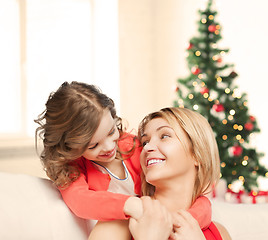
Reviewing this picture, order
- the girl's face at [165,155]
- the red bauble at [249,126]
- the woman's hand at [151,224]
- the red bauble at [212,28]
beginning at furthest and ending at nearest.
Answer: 1. the red bauble at [212,28]
2. the red bauble at [249,126]
3. the girl's face at [165,155]
4. the woman's hand at [151,224]

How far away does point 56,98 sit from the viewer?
1701mm

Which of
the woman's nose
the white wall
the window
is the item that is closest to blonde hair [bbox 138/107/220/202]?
the woman's nose

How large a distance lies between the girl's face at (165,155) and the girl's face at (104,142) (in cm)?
16

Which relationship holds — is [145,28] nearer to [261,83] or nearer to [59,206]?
[261,83]

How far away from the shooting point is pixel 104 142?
169 cm

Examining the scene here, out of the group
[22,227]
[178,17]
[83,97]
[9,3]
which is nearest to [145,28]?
[178,17]

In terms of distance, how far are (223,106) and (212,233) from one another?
7.70 feet

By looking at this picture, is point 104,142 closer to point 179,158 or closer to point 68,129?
point 68,129

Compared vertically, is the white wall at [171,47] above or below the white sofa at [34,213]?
above

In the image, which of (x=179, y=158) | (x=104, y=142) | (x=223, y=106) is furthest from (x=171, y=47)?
(x=179, y=158)

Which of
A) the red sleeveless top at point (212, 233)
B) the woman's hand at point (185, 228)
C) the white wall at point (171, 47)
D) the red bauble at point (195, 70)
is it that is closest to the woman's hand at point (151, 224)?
the woman's hand at point (185, 228)

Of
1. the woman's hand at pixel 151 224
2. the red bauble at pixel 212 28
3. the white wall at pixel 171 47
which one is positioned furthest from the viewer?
the white wall at pixel 171 47

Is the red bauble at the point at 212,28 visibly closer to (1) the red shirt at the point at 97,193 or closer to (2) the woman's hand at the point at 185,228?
(1) the red shirt at the point at 97,193

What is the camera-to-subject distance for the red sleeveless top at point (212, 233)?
1.60 meters
